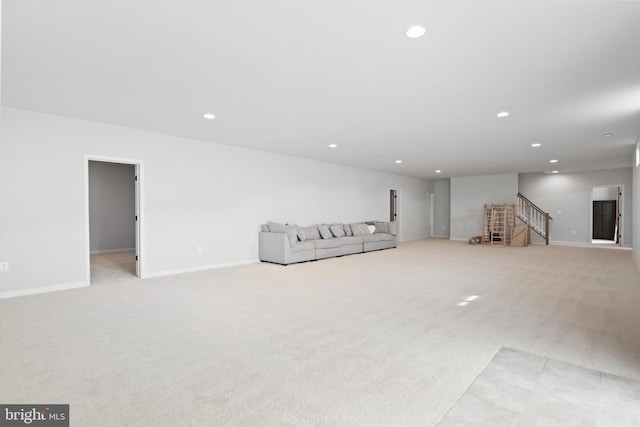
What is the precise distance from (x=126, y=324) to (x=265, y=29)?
3.03 metres

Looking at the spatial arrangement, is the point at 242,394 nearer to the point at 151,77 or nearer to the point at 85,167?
the point at 151,77

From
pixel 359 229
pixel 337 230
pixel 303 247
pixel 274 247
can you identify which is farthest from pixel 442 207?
pixel 274 247

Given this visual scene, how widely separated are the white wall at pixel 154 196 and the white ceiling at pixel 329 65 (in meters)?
0.41

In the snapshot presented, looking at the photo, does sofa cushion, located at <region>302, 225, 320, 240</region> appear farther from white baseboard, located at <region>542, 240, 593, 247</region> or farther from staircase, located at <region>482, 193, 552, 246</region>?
white baseboard, located at <region>542, 240, 593, 247</region>

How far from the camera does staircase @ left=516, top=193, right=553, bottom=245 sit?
11.6 m

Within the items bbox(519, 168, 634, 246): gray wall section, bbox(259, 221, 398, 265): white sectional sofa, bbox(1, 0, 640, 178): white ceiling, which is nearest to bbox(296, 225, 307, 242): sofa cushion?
bbox(259, 221, 398, 265): white sectional sofa

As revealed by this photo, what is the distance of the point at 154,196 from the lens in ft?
19.1

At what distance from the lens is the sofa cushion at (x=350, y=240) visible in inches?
329

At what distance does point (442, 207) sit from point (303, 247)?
29.3 feet

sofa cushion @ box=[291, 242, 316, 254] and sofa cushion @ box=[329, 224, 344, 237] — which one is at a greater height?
sofa cushion @ box=[329, 224, 344, 237]

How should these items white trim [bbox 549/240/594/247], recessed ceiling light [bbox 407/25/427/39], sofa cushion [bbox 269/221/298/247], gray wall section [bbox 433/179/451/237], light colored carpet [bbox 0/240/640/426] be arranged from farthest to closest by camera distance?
1. gray wall section [bbox 433/179/451/237]
2. white trim [bbox 549/240/594/247]
3. sofa cushion [bbox 269/221/298/247]
4. recessed ceiling light [bbox 407/25/427/39]
5. light colored carpet [bbox 0/240/640/426]

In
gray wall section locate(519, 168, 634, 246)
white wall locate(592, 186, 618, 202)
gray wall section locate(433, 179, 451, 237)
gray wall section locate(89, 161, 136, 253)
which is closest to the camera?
gray wall section locate(89, 161, 136, 253)

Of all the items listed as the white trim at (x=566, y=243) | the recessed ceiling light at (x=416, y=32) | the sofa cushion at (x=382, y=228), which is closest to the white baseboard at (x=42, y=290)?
the recessed ceiling light at (x=416, y=32)

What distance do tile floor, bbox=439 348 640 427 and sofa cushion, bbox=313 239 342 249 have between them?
5.31 meters
